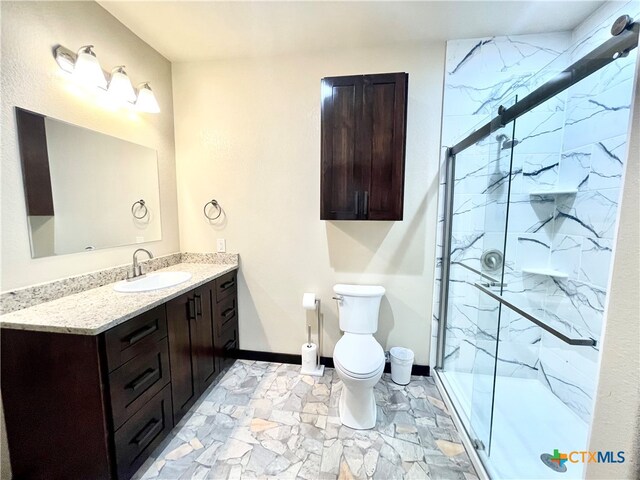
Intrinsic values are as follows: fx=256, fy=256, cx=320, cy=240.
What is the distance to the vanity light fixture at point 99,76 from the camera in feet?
4.69

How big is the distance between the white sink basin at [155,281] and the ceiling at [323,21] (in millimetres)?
1748

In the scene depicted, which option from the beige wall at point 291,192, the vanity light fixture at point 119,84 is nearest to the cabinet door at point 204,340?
the beige wall at point 291,192

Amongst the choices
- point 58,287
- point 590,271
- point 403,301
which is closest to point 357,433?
point 403,301

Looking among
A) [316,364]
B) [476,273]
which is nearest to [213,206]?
[316,364]

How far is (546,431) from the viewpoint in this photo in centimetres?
157

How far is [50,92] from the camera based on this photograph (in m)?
1.38

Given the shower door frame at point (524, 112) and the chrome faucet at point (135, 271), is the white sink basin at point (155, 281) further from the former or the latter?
the shower door frame at point (524, 112)

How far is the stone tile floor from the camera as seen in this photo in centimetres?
135

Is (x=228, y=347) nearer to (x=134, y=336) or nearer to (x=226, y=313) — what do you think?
(x=226, y=313)

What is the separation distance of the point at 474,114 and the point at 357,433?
2379 millimetres

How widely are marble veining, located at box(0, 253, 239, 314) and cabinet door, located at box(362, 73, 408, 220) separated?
5.64ft

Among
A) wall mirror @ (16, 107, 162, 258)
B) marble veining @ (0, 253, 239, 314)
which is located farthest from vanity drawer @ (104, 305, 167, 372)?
wall mirror @ (16, 107, 162, 258)

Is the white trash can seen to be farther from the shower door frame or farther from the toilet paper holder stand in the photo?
the toilet paper holder stand

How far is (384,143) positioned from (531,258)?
137cm
